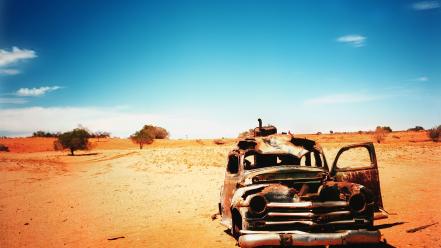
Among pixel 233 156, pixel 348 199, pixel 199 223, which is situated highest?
pixel 233 156

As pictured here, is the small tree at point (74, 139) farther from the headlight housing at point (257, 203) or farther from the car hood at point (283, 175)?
the headlight housing at point (257, 203)

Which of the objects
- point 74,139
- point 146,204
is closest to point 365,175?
point 146,204

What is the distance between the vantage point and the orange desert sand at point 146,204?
8074 mm

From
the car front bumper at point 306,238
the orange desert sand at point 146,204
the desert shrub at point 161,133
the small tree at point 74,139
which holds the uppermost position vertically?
the desert shrub at point 161,133

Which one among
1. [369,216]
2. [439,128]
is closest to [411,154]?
[439,128]

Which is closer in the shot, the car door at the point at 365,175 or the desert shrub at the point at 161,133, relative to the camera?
the car door at the point at 365,175

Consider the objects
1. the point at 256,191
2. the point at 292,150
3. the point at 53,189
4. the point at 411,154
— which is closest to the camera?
the point at 256,191

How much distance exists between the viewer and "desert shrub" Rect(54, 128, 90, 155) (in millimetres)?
41250

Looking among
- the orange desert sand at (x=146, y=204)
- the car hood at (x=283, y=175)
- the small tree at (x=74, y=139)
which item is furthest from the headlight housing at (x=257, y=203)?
the small tree at (x=74, y=139)

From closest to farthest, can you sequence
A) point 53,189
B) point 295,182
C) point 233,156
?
point 295,182
point 233,156
point 53,189

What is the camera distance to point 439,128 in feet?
118

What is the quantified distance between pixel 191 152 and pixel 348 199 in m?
24.4

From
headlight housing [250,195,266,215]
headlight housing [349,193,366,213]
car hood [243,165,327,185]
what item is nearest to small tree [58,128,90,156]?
car hood [243,165,327,185]

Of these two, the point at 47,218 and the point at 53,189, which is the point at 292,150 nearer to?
the point at 47,218
